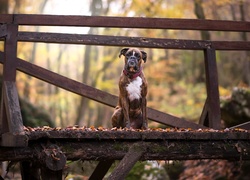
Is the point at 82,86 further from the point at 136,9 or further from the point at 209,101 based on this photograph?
the point at 136,9

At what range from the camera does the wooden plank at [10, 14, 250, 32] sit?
5.69m

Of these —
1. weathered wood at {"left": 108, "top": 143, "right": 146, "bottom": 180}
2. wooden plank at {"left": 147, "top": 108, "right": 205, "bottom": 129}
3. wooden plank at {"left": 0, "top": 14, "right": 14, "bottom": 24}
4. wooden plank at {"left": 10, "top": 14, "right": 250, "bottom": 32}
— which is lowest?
weathered wood at {"left": 108, "top": 143, "right": 146, "bottom": 180}

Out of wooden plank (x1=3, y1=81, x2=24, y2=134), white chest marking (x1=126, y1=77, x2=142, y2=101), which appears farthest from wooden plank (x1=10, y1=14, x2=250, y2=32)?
wooden plank (x1=3, y1=81, x2=24, y2=134)

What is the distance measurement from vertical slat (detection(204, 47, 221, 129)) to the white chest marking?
1094 mm

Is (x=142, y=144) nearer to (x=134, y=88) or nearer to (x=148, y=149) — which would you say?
(x=148, y=149)

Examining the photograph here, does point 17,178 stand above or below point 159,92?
below

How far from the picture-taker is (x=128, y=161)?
5086 mm

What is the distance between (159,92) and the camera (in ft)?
71.5

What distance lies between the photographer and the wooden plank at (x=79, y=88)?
19.7ft

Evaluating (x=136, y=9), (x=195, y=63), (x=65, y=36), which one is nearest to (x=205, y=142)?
(x=65, y=36)

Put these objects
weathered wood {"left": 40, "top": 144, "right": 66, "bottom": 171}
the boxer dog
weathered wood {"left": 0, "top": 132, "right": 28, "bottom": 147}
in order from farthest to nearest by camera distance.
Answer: the boxer dog < weathered wood {"left": 40, "top": 144, "right": 66, "bottom": 171} < weathered wood {"left": 0, "top": 132, "right": 28, "bottom": 147}

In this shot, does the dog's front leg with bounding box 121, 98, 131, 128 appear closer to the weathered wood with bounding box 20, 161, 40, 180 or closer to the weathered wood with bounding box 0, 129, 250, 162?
the weathered wood with bounding box 0, 129, 250, 162

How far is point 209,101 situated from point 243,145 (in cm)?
92

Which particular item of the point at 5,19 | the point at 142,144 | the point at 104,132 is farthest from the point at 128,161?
the point at 5,19
